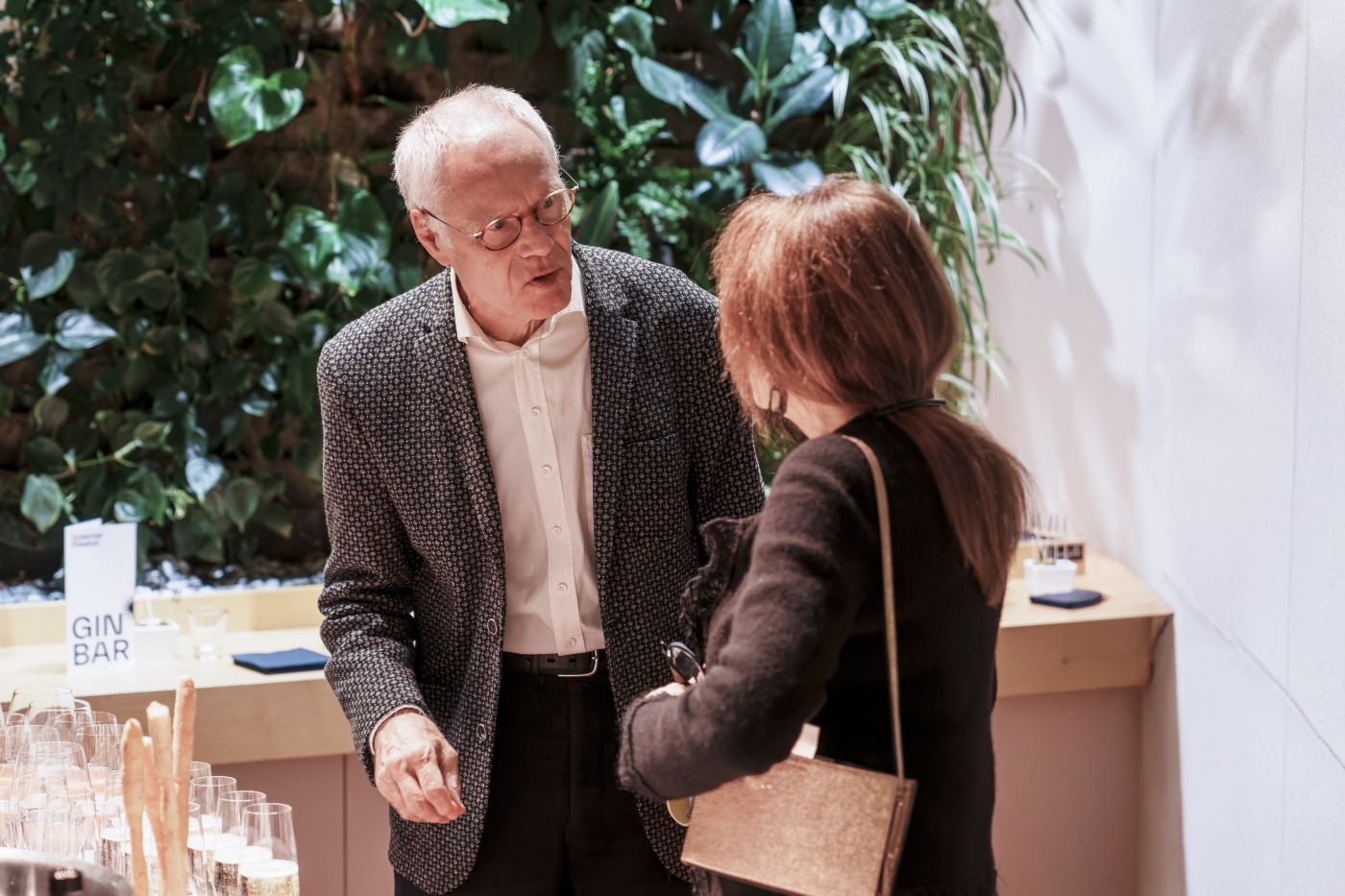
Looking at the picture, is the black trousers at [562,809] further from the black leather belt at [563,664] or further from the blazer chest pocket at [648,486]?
the blazer chest pocket at [648,486]

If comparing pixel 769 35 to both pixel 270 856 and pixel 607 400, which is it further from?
pixel 270 856

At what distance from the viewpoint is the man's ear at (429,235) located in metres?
1.55

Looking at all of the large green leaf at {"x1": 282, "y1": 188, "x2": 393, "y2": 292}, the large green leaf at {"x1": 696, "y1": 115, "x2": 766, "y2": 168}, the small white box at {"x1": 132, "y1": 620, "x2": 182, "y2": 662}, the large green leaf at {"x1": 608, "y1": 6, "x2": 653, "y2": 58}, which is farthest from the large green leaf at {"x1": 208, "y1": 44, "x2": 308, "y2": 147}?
the small white box at {"x1": 132, "y1": 620, "x2": 182, "y2": 662}

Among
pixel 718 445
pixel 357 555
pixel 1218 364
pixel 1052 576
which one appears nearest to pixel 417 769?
pixel 357 555

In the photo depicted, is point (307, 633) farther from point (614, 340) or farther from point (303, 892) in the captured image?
point (614, 340)

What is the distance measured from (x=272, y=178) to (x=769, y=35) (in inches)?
55.3

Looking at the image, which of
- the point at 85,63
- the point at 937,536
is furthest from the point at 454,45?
the point at 937,536

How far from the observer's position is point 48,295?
3383 mm

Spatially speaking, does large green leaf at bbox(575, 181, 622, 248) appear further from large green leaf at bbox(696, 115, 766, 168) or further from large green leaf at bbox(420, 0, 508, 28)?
large green leaf at bbox(420, 0, 508, 28)

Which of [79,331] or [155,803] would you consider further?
[79,331]

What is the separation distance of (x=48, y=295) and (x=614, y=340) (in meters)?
2.45

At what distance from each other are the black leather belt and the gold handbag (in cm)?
44

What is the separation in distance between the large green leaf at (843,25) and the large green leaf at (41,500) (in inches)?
92.8

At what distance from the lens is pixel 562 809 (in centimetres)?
150
